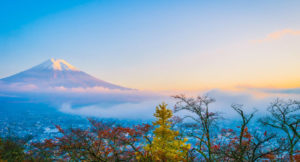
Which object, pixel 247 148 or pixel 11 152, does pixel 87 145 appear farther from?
pixel 247 148

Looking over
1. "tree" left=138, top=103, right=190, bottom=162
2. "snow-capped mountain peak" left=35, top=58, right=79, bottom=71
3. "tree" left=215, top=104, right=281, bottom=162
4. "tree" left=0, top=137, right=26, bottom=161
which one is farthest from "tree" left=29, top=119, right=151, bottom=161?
"snow-capped mountain peak" left=35, top=58, right=79, bottom=71

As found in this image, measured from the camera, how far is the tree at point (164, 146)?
9.80 m

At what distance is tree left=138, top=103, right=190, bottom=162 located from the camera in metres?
9.80

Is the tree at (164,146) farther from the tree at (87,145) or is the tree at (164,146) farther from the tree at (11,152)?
the tree at (11,152)

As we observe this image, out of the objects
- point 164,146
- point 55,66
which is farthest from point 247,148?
point 55,66

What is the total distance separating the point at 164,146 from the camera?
10781 mm

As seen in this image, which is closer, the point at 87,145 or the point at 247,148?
the point at 247,148

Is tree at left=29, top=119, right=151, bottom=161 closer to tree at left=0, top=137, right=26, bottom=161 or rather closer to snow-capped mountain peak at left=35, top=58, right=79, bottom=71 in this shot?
tree at left=0, top=137, right=26, bottom=161

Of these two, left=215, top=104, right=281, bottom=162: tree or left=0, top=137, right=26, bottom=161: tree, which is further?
left=0, top=137, right=26, bottom=161: tree

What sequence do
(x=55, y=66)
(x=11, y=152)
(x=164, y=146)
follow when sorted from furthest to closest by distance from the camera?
(x=55, y=66) < (x=164, y=146) < (x=11, y=152)

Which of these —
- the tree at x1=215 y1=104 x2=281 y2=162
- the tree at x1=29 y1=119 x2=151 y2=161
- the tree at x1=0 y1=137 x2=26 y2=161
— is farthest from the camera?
the tree at x1=0 y1=137 x2=26 y2=161

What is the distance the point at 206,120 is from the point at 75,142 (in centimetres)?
815

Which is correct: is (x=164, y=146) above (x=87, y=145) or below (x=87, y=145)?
below

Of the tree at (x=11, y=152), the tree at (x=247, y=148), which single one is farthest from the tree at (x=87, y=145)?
the tree at (x=247, y=148)
